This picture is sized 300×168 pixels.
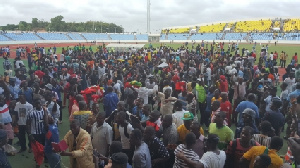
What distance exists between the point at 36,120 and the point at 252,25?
239 feet

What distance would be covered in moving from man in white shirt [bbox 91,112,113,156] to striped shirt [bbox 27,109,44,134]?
1605 mm

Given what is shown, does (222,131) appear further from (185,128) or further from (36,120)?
(36,120)

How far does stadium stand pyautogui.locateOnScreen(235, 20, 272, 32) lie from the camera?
224 feet

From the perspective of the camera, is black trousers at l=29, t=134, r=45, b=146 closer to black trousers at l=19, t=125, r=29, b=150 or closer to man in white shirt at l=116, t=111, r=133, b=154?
black trousers at l=19, t=125, r=29, b=150

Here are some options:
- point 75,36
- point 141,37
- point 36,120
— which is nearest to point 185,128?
point 36,120

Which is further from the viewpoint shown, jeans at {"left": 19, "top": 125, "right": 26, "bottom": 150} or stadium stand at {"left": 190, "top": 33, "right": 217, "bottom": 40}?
stadium stand at {"left": 190, "top": 33, "right": 217, "bottom": 40}

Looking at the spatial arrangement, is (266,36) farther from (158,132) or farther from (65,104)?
(158,132)

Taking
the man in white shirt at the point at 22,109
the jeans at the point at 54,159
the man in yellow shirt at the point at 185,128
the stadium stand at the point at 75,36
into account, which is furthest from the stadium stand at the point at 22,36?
the man in yellow shirt at the point at 185,128

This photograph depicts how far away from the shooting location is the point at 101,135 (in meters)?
5.05

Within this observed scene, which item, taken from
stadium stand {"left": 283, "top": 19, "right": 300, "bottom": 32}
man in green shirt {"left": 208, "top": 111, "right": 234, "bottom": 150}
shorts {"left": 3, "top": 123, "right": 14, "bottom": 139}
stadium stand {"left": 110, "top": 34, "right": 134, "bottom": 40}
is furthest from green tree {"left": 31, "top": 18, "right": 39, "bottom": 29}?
man in green shirt {"left": 208, "top": 111, "right": 234, "bottom": 150}

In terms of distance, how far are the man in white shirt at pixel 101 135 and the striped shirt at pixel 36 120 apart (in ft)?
5.27

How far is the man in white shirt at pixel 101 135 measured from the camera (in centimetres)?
504

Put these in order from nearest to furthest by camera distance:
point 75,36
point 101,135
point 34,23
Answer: point 101,135, point 75,36, point 34,23

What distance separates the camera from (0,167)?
3971mm
